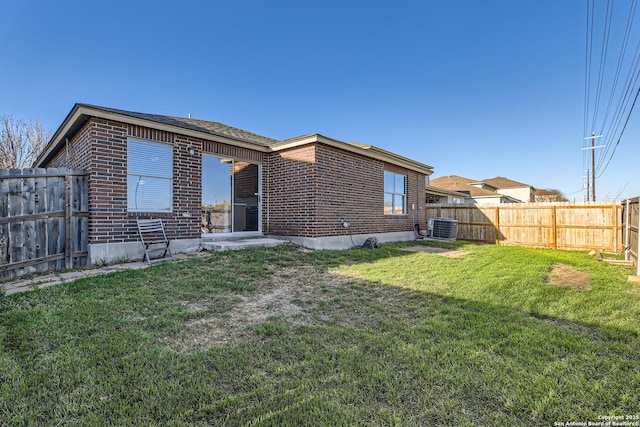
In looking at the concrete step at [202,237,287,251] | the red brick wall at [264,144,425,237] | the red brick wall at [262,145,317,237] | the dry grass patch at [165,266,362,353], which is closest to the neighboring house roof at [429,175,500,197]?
the red brick wall at [264,144,425,237]

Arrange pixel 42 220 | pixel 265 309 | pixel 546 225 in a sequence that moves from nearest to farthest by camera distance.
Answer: pixel 265 309, pixel 42 220, pixel 546 225

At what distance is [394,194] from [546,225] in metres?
5.92

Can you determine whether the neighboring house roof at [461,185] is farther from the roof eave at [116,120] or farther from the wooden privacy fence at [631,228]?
the roof eave at [116,120]

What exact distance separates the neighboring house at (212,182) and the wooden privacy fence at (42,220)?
9.6 inches

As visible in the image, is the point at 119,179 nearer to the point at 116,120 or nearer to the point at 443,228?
the point at 116,120

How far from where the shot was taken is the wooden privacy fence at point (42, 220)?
4.89 meters

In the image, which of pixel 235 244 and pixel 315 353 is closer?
pixel 315 353

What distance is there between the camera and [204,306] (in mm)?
3752

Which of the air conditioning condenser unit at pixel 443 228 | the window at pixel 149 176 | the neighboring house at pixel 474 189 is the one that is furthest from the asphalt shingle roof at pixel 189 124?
the neighboring house at pixel 474 189

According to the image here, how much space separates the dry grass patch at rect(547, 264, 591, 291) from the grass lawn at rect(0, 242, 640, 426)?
0.20 metres

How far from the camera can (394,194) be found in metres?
11.7

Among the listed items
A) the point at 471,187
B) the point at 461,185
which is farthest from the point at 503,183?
the point at 471,187

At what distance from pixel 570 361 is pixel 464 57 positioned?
11807 millimetres

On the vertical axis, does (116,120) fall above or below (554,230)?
above
